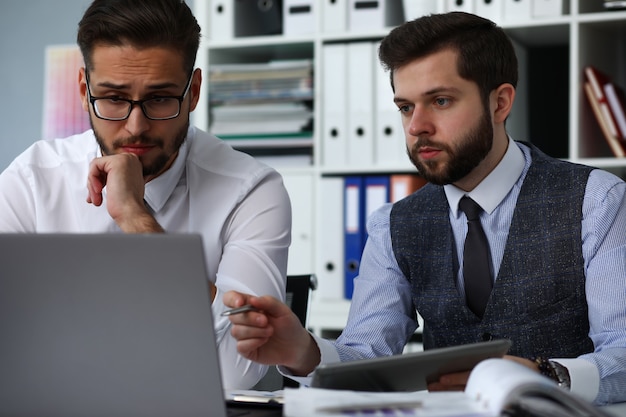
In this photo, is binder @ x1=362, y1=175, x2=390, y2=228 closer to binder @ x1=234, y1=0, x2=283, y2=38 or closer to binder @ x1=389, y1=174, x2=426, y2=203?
binder @ x1=389, y1=174, x2=426, y2=203

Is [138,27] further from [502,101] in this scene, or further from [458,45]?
[502,101]

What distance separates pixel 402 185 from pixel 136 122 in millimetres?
1293

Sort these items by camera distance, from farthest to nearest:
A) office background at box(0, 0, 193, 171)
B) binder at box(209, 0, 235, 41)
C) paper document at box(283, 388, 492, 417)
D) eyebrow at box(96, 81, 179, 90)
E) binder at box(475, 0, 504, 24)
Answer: office background at box(0, 0, 193, 171) → binder at box(209, 0, 235, 41) → binder at box(475, 0, 504, 24) → eyebrow at box(96, 81, 179, 90) → paper document at box(283, 388, 492, 417)

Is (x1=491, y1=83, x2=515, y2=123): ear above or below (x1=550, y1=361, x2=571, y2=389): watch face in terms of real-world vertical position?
above

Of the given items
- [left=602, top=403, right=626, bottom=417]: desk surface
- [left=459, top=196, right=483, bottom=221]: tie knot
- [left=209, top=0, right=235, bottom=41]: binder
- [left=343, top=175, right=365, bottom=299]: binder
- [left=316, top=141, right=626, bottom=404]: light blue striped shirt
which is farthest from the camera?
[left=209, top=0, right=235, bottom=41]: binder

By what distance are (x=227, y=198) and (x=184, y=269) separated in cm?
84

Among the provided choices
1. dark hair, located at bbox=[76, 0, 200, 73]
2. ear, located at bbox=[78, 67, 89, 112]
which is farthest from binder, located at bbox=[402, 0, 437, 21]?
ear, located at bbox=[78, 67, 89, 112]

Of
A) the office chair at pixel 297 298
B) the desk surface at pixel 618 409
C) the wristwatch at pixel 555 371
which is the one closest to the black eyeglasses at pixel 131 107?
the office chair at pixel 297 298

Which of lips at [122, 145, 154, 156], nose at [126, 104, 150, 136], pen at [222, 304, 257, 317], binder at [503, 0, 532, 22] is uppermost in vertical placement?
binder at [503, 0, 532, 22]

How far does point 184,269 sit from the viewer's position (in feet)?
2.77

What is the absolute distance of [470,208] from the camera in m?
1.69

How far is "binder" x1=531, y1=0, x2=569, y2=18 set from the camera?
8.60 feet

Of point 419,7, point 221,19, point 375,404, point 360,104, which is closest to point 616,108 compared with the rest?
point 419,7

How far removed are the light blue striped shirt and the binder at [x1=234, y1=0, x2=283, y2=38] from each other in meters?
1.35
